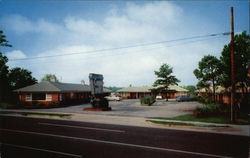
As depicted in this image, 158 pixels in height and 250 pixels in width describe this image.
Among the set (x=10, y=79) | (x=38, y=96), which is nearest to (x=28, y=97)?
(x=38, y=96)

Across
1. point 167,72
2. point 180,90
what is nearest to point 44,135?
point 167,72

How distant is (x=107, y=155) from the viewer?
770 centimetres

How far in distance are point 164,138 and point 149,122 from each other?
5.81 metres

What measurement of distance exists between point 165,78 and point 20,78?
48.6 metres

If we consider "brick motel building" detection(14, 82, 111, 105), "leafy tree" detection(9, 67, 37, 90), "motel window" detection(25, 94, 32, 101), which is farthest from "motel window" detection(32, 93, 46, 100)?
"leafy tree" detection(9, 67, 37, 90)

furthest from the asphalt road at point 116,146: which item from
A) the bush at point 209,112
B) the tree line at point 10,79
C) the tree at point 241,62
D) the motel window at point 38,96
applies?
the tree line at point 10,79

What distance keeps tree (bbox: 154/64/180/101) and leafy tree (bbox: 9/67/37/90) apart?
43.2m

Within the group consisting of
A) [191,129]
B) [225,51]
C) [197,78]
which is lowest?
[191,129]

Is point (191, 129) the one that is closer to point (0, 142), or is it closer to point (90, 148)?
point (90, 148)

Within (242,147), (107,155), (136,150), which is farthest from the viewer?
(242,147)

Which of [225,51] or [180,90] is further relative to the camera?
[180,90]

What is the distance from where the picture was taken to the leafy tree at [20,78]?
53.7 m

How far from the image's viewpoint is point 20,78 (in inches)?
2194

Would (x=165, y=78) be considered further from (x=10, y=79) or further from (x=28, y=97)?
(x=10, y=79)
